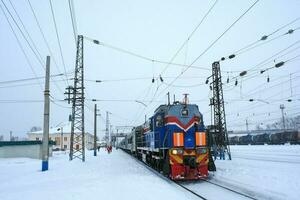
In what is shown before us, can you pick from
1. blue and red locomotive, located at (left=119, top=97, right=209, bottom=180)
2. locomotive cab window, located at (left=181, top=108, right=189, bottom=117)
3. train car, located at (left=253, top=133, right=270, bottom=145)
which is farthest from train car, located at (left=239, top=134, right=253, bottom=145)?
locomotive cab window, located at (left=181, top=108, right=189, bottom=117)

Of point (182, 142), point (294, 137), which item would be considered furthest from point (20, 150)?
point (294, 137)

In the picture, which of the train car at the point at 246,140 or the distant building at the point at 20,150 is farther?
the train car at the point at 246,140

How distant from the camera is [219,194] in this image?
1122 cm

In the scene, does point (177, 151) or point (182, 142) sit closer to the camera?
point (177, 151)

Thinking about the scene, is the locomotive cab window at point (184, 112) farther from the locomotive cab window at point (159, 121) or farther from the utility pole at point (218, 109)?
the utility pole at point (218, 109)

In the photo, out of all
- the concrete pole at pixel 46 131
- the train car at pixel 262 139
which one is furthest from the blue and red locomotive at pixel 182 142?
the train car at pixel 262 139

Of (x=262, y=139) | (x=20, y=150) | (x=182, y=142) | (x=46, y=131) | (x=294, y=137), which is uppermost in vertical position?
(x=46, y=131)

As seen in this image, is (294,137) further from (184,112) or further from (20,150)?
(184,112)

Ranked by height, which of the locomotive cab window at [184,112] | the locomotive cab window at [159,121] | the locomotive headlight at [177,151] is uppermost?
the locomotive cab window at [184,112]

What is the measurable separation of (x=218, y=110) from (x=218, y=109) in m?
0.09

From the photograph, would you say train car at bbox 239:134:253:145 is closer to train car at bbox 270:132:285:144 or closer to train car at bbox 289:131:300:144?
train car at bbox 270:132:285:144

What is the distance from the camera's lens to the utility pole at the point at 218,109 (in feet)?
88.6

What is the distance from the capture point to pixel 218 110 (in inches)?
1089

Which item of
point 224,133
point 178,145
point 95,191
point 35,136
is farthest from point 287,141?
Answer: point 35,136
